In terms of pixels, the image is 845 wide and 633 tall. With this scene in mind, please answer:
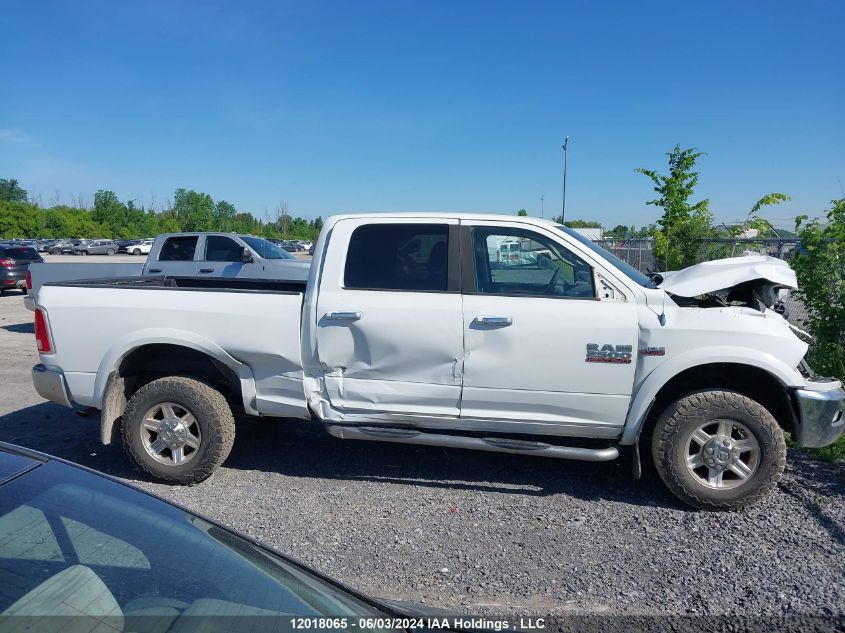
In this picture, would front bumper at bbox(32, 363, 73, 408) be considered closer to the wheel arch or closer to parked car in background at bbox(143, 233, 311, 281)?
the wheel arch

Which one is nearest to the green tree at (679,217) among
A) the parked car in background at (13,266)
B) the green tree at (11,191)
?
the parked car in background at (13,266)

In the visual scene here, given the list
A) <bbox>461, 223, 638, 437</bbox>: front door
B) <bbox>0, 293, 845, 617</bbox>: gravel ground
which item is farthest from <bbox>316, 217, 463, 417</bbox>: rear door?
<bbox>0, 293, 845, 617</bbox>: gravel ground

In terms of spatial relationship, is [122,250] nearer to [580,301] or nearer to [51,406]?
[51,406]

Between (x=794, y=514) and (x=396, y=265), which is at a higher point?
(x=396, y=265)

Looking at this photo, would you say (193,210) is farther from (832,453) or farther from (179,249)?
(832,453)

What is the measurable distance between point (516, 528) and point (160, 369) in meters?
3.06

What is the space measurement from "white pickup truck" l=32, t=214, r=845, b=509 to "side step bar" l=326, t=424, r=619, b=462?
0.02m

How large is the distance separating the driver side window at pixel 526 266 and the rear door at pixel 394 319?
21 centimetres

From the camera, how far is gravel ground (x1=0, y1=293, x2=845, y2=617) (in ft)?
10.7

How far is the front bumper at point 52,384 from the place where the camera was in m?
4.74

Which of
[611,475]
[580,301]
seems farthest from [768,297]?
[611,475]

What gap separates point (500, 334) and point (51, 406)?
5307 mm

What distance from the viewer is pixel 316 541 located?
12.6 ft

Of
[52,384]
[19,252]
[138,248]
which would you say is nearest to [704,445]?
[52,384]
